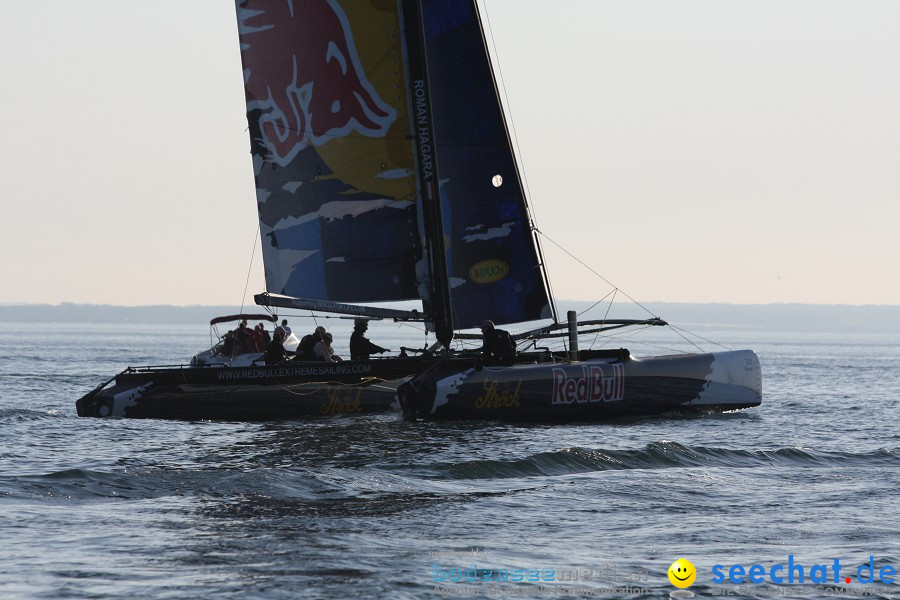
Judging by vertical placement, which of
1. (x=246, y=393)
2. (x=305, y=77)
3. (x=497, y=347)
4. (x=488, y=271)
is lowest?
(x=246, y=393)

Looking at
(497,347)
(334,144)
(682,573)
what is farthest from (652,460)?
(334,144)

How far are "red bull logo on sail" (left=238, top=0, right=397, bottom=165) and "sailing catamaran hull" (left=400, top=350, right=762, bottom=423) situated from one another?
5.15 m

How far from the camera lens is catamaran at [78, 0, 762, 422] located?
21.9 metres

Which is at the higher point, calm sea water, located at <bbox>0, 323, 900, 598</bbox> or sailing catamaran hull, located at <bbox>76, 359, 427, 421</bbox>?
sailing catamaran hull, located at <bbox>76, 359, 427, 421</bbox>

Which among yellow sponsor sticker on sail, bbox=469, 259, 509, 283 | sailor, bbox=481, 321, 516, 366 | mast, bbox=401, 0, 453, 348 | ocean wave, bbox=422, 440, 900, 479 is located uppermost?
mast, bbox=401, 0, 453, 348

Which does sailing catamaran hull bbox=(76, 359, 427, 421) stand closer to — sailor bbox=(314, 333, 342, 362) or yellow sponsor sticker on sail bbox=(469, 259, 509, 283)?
sailor bbox=(314, 333, 342, 362)

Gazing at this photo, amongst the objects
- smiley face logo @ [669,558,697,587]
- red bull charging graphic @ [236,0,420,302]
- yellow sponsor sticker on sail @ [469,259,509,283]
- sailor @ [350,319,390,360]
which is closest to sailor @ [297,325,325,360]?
sailor @ [350,319,390,360]

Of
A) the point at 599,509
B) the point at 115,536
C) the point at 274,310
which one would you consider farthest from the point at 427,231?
the point at 115,536

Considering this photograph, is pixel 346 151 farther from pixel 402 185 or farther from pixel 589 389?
pixel 589 389

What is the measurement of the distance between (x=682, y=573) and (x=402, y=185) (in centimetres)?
1347

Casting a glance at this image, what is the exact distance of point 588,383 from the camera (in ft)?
66.9

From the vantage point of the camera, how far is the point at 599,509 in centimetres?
1252

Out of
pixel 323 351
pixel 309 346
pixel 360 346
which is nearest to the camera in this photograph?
pixel 323 351

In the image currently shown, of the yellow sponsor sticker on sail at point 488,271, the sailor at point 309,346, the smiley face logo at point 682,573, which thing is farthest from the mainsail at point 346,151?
the smiley face logo at point 682,573
